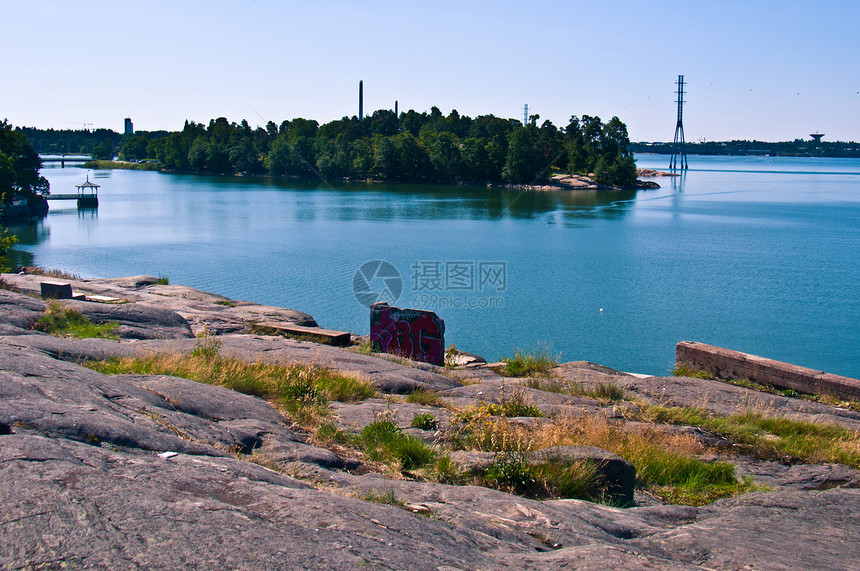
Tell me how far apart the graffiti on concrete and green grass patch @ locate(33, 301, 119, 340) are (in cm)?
648

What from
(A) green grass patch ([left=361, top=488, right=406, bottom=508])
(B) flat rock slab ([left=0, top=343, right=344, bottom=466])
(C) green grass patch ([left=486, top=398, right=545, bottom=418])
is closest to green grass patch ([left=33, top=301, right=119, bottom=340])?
(B) flat rock slab ([left=0, top=343, right=344, bottom=466])

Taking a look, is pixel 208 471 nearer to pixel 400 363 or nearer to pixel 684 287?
pixel 400 363

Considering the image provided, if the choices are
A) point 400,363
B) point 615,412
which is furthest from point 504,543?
point 400,363

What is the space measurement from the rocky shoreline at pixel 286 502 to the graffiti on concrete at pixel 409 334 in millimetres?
7040

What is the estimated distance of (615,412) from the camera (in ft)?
35.8

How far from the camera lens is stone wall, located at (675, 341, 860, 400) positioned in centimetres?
1473

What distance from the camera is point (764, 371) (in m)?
15.7

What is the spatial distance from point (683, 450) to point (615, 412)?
2267mm

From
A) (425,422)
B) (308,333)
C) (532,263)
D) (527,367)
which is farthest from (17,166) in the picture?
(425,422)

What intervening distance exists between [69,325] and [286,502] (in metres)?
11.4

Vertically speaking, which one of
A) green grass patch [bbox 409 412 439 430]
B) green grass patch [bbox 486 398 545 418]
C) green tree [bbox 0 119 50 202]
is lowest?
green grass patch [bbox 486 398 545 418]

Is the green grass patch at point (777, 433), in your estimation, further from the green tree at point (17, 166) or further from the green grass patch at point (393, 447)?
the green tree at point (17, 166)

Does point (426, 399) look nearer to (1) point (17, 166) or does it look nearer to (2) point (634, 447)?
(2) point (634, 447)

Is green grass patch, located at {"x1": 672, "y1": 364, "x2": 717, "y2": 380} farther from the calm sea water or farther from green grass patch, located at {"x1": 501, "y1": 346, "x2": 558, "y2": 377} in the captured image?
the calm sea water
